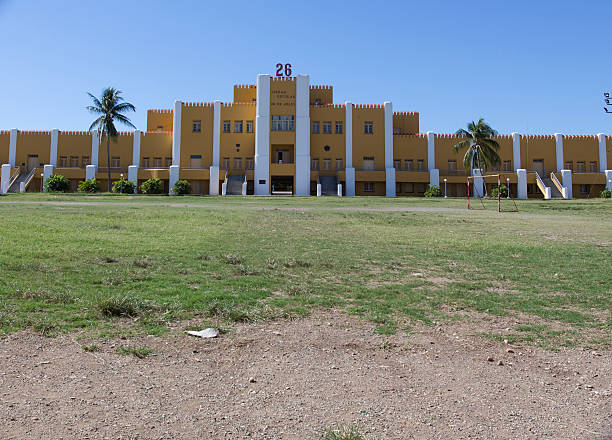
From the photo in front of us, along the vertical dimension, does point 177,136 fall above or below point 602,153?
above

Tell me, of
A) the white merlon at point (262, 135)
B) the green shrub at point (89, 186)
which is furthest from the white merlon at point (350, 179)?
the green shrub at point (89, 186)

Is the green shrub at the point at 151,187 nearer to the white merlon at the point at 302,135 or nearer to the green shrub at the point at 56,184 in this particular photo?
the green shrub at the point at 56,184

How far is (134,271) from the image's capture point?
8391 mm

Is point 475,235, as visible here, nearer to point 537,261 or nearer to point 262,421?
point 537,261

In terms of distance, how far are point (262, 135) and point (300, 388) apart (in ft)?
184

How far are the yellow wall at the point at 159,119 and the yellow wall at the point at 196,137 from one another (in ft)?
26.4

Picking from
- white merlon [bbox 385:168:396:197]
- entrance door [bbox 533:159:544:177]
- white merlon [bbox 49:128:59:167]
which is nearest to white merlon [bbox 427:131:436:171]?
white merlon [bbox 385:168:396:197]

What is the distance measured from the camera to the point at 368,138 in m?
61.6

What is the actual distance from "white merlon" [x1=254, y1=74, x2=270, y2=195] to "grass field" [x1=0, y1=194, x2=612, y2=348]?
42.5 metres

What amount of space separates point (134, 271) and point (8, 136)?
2535 inches

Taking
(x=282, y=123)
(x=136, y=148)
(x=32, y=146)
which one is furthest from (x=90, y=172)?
(x=282, y=123)

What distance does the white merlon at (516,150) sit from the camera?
6300cm

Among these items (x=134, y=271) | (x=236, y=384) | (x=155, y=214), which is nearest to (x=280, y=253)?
(x=134, y=271)

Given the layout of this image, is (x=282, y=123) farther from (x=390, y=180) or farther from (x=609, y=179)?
(x=609, y=179)
